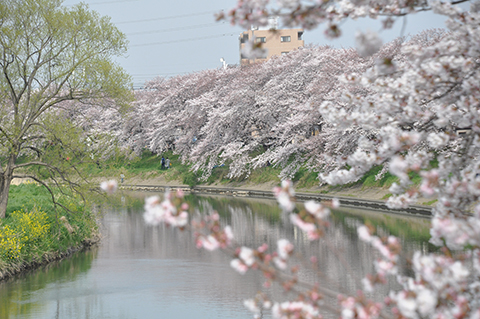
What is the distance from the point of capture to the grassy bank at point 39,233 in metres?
16.7

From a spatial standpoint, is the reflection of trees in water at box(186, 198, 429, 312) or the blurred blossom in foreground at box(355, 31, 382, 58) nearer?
the blurred blossom in foreground at box(355, 31, 382, 58)

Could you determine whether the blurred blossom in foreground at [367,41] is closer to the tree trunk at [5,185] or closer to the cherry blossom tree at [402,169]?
the cherry blossom tree at [402,169]

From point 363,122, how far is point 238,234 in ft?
60.0

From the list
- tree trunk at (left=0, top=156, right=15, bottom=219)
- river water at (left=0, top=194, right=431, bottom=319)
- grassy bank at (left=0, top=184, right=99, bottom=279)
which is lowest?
river water at (left=0, top=194, right=431, bottom=319)

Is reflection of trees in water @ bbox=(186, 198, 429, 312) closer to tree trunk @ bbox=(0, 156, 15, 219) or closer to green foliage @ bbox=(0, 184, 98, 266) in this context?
green foliage @ bbox=(0, 184, 98, 266)

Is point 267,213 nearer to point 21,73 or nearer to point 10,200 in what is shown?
point 10,200

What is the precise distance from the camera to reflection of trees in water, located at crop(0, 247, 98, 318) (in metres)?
13.9

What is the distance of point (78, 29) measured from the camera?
21156 millimetres

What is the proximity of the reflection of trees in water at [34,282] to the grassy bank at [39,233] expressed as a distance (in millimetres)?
335

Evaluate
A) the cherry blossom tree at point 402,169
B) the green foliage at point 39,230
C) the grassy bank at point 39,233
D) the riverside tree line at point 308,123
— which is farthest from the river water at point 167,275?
the cherry blossom tree at point 402,169

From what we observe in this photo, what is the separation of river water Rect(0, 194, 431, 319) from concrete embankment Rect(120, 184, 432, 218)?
1.82m

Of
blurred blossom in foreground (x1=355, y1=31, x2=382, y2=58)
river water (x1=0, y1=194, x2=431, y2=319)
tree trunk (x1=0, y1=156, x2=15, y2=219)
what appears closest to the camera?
blurred blossom in foreground (x1=355, y1=31, x2=382, y2=58)

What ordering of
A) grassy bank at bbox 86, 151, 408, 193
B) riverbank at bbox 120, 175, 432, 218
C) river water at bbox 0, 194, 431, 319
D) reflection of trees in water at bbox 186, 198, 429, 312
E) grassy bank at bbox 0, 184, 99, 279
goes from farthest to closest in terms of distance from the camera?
grassy bank at bbox 86, 151, 408, 193 → riverbank at bbox 120, 175, 432, 218 → grassy bank at bbox 0, 184, 99, 279 → reflection of trees in water at bbox 186, 198, 429, 312 → river water at bbox 0, 194, 431, 319

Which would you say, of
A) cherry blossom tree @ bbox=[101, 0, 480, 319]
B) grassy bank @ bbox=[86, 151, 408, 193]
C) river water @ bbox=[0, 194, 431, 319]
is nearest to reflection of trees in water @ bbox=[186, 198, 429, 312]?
river water @ bbox=[0, 194, 431, 319]
